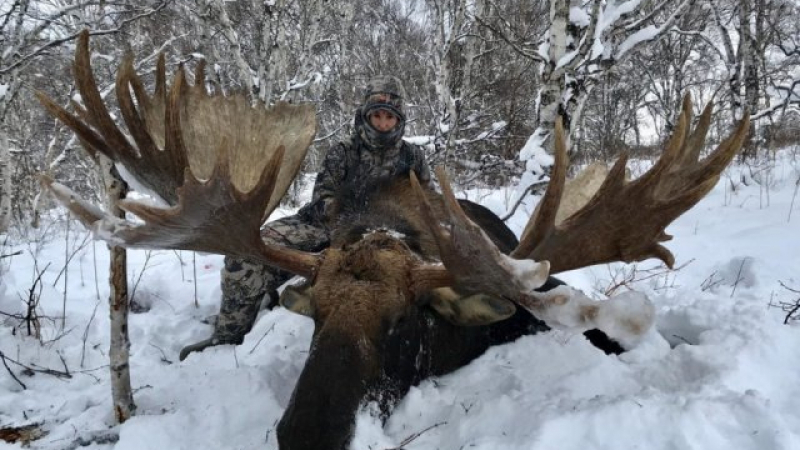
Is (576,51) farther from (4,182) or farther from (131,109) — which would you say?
(4,182)

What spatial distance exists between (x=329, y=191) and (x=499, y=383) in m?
2.64

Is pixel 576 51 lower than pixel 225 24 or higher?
lower

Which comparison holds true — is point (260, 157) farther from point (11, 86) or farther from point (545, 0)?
point (545, 0)

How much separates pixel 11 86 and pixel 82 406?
7.14 meters

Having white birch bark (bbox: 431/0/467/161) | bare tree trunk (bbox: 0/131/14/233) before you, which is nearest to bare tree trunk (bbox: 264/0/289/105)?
white birch bark (bbox: 431/0/467/161)

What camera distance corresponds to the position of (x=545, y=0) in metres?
12.9

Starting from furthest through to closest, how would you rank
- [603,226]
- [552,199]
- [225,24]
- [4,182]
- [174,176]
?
[225,24], [4,182], [174,176], [603,226], [552,199]

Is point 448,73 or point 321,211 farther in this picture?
point 448,73

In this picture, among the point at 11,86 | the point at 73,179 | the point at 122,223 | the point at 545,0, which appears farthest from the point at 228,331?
the point at 73,179

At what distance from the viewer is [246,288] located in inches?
157

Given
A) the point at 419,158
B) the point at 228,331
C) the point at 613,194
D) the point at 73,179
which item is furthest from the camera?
the point at 73,179

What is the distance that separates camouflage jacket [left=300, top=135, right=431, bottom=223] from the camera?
4.73 m

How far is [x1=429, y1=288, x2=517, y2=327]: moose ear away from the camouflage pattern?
1068 millimetres

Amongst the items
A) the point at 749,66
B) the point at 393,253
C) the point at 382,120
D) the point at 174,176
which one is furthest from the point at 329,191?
the point at 749,66
